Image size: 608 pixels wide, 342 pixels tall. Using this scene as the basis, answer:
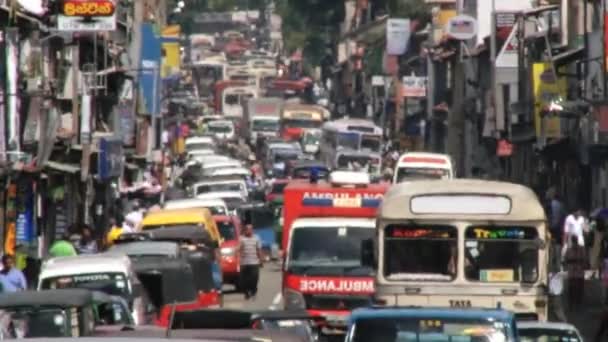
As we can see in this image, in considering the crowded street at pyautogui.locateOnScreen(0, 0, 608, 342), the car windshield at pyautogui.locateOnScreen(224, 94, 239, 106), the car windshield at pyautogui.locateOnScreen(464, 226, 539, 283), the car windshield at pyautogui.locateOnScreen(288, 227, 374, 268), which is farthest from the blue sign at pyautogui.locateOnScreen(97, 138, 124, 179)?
the car windshield at pyautogui.locateOnScreen(224, 94, 239, 106)

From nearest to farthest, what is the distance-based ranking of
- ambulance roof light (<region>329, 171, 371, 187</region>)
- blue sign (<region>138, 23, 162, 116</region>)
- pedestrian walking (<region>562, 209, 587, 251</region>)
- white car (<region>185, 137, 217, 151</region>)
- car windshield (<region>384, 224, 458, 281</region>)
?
car windshield (<region>384, 224, 458, 281</region>) < ambulance roof light (<region>329, 171, 371, 187</region>) < pedestrian walking (<region>562, 209, 587, 251</region>) < blue sign (<region>138, 23, 162, 116</region>) < white car (<region>185, 137, 217, 151</region>)

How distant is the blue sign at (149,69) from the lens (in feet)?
248

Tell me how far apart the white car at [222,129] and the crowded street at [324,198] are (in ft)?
64.4

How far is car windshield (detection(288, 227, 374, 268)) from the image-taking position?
30203mm

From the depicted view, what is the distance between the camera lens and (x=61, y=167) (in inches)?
1929

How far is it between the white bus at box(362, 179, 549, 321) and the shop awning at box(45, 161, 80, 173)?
24200 mm

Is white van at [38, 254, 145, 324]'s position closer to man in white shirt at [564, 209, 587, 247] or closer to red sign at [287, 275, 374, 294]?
red sign at [287, 275, 374, 294]

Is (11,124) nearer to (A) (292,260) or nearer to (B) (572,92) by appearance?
(A) (292,260)

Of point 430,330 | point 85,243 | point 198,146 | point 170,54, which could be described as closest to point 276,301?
point 85,243

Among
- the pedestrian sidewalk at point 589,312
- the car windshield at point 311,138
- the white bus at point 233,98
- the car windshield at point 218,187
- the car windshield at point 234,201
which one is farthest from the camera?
the white bus at point 233,98

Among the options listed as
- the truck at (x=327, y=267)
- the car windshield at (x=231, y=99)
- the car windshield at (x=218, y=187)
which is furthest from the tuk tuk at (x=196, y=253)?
the car windshield at (x=231, y=99)

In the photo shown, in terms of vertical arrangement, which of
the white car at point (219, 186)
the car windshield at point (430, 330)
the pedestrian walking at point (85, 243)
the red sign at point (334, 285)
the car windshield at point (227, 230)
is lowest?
the white car at point (219, 186)

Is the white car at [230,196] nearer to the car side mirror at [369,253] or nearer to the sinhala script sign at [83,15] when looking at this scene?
the sinhala script sign at [83,15]

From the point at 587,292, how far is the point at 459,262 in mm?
15952
